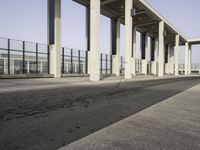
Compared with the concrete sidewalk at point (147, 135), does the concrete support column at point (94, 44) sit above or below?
above

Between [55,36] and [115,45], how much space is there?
15503 mm

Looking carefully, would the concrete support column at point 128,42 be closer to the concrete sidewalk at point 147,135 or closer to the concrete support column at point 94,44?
the concrete support column at point 94,44

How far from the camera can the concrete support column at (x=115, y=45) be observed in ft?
123

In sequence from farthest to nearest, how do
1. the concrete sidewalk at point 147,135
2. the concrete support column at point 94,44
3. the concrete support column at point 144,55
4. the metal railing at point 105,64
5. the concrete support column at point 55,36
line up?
the concrete support column at point 144,55 < the metal railing at point 105,64 < the concrete support column at point 55,36 < the concrete support column at point 94,44 < the concrete sidewalk at point 147,135

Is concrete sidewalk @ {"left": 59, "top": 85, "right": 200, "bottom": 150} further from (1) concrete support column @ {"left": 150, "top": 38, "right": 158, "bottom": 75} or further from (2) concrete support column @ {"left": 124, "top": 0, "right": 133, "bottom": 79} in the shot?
(1) concrete support column @ {"left": 150, "top": 38, "right": 158, "bottom": 75}

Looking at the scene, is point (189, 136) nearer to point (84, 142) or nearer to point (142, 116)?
point (142, 116)

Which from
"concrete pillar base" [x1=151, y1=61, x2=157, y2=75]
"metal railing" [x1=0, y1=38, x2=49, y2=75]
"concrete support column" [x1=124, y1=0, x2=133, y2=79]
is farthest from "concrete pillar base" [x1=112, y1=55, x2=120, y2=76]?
"concrete pillar base" [x1=151, y1=61, x2=157, y2=75]

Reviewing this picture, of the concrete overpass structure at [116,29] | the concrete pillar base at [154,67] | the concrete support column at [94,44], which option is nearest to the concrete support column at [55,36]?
the concrete overpass structure at [116,29]

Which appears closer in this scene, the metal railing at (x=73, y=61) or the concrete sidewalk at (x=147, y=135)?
the concrete sidewalk at (x=147, y=135)

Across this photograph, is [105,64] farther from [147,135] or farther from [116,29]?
[147,135]

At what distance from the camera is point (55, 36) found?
82.3 ft

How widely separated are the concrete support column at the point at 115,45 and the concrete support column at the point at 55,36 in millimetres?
14527

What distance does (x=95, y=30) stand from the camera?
2220cm

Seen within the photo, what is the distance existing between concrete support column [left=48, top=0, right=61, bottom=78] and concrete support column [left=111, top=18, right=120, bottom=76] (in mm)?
14527
